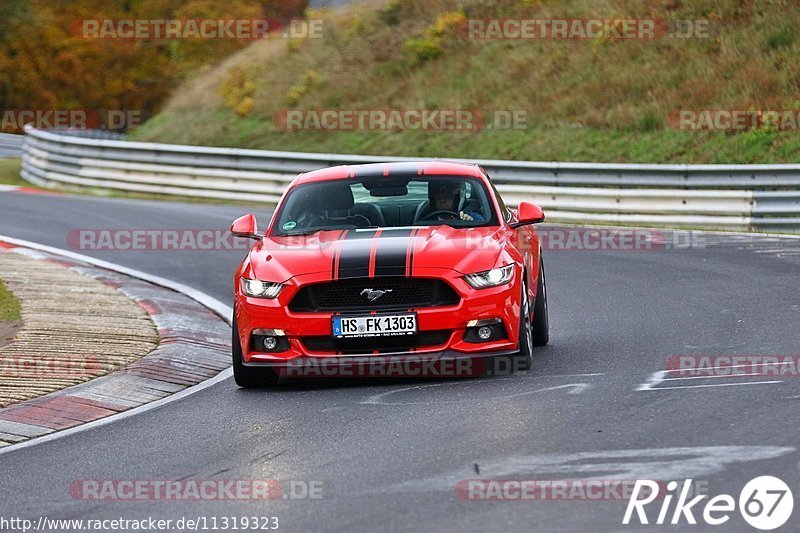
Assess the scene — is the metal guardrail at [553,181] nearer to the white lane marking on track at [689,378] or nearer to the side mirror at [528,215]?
the side mirror at [528,215]

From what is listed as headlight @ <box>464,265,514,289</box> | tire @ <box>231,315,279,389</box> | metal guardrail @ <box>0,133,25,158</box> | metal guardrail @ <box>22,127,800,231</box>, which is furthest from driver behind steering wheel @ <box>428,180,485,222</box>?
metal guardrail @ <box>0,133,25,158</box>

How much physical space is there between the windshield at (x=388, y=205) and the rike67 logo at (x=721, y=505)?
4425 mm

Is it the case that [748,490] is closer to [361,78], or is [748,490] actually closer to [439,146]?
[439,146]

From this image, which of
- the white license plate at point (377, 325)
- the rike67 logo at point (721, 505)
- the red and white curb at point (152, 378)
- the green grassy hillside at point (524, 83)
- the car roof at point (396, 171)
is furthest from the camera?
the green grassy hillside at point (524, 83)

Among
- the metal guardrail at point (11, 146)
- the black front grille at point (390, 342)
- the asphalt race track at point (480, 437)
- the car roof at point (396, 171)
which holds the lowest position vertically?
the asphalt race track at point (480, 437)

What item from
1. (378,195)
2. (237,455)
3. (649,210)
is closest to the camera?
(237,455)

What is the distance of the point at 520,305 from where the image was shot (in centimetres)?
926

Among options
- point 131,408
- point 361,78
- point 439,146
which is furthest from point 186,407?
point 361,78

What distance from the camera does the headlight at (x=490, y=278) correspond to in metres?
9.02

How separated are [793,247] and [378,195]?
801 cm

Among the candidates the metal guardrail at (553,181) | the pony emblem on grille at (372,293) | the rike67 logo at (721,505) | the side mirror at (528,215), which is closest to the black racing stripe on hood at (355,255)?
the pony emblem on grille at (372,293)

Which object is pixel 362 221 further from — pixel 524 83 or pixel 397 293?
pixel 524 83

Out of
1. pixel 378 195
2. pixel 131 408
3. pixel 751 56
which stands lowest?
pixel 131 408

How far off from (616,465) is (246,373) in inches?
147
